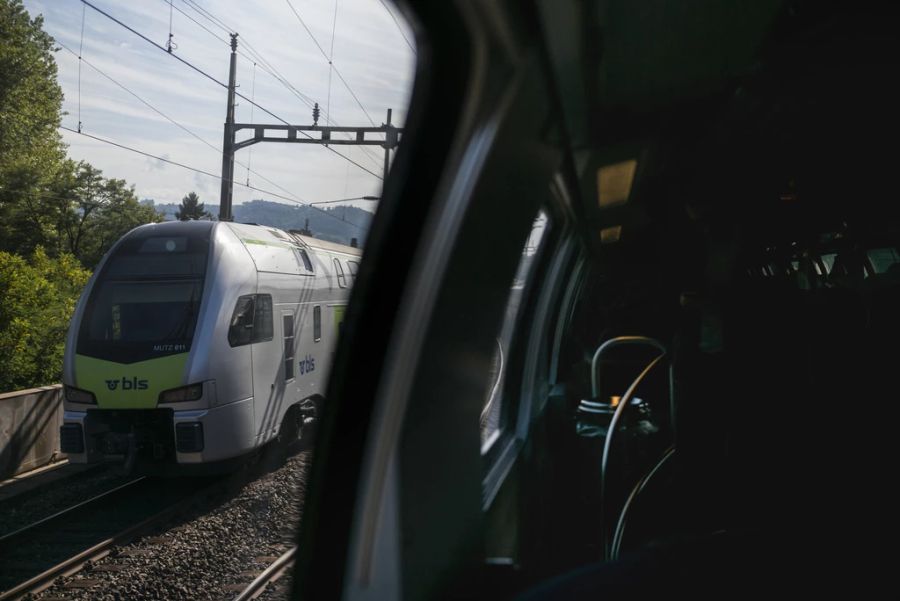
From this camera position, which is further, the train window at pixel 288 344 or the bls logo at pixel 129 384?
the train window at pixel 288 344

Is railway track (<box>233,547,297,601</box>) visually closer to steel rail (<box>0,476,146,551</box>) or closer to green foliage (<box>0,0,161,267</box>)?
steel rail (<box>0,476,146,551</box>)

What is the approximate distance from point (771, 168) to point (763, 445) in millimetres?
1873

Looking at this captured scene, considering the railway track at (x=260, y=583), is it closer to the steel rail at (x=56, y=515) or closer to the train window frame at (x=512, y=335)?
the train window frame at (x=512, y=335)

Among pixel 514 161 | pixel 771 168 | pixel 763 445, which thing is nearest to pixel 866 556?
pixel 514 161

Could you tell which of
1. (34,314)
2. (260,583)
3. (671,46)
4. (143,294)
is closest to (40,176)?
(34,314)

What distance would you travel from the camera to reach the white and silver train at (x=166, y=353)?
7.77m

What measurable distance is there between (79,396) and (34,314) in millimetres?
2345

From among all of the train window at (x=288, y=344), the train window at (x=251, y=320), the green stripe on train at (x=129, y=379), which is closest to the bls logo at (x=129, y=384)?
the green stripe on train at (x=129, y=379)

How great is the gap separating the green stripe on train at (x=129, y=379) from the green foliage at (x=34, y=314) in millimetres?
1930

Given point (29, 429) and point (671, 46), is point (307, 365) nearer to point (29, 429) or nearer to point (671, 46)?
point (29, 429)

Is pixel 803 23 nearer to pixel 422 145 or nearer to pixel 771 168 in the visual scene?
pixel 771 168

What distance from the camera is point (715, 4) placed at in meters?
2.32

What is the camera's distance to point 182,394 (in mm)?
7762

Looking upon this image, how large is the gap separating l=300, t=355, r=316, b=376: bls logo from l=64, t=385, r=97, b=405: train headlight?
9.80 ft
